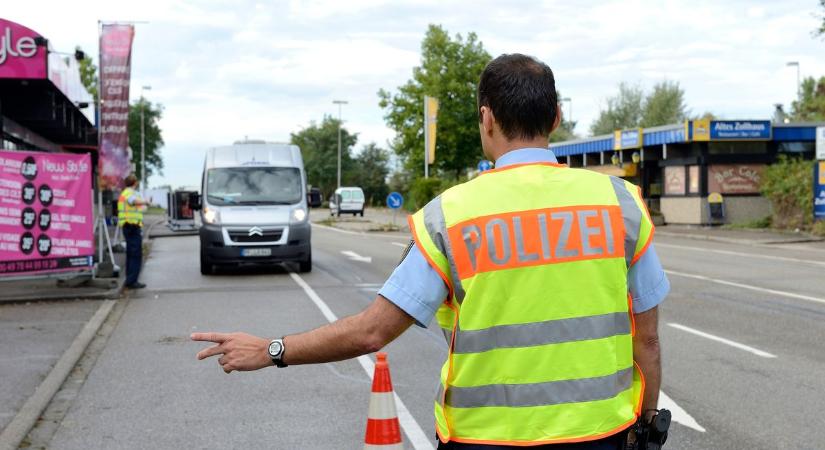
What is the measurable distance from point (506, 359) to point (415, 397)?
4.97 meters

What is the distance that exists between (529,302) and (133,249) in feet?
45.6

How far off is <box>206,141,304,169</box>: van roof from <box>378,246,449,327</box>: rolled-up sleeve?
1708cm

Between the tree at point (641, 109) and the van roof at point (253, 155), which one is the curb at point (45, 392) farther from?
the tree at point (641, 109)

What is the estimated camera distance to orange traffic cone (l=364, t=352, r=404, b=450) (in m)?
3.84

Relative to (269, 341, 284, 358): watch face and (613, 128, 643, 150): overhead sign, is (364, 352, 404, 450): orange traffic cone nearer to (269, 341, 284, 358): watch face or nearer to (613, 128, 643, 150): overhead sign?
(269, 341, 284, 358): watch face

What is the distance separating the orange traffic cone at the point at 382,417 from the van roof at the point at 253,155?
1569 cm

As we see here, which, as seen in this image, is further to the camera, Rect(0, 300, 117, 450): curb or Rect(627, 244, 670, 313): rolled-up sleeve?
Rect(0, 300, 117, 450): curb

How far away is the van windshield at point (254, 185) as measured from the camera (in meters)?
18.8

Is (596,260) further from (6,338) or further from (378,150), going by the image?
(378,150)

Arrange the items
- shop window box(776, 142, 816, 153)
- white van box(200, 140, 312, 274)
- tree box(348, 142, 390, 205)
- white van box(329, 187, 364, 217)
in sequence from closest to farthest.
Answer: white van box(200, 140, 312, 274) < shop window box(776, 142, 816, 153) < white van box(329, 187, 364, 217) < tree box(348, 142, 390, 205)

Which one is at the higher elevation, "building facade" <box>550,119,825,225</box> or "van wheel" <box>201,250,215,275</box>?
"building facade" <box>550,119,825,225</box>

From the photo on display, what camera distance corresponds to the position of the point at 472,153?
211 feet

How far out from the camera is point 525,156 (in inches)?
97.7

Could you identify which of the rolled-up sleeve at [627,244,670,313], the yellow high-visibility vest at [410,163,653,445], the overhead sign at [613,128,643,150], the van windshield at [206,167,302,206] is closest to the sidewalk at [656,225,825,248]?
→ the overhead sign at [613,128,643,150]
